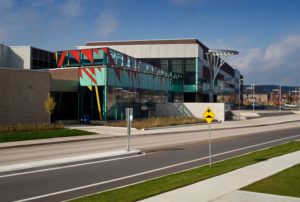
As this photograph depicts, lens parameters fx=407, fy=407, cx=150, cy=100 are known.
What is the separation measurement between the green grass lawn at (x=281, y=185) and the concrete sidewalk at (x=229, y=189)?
306 mm

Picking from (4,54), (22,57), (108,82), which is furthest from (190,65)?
(4,54)

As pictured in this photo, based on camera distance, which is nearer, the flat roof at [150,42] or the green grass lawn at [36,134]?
the green grass lawn at [36,134]

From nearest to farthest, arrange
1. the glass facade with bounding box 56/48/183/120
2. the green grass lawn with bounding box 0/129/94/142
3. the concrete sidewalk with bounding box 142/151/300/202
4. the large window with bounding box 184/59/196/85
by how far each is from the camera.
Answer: the concrete sidewalk with bounding box 142/151/300/202
the green grass lawn with bounding box 0/129/94/142
the glass facade with bounding box 56/48/183/120
the large window with bounding box 184/59/196/85

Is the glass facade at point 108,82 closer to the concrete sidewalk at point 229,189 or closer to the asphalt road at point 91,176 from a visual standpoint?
the asphalt road at point 91,176

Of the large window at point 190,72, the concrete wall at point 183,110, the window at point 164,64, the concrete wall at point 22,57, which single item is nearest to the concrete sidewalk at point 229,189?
the concrete wall at point 183,110

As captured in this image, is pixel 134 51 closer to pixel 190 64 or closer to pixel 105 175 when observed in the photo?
pixel 190 64

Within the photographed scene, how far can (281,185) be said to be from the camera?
1098cm

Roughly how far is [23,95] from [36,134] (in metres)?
7.37

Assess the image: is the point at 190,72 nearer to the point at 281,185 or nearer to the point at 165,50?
the point at 165,50

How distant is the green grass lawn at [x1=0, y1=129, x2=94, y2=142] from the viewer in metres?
25.5

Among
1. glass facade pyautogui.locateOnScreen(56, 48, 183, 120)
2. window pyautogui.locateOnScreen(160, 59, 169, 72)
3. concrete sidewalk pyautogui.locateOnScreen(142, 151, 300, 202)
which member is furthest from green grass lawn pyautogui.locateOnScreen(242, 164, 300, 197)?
window pyautogui.locateOnScreen(160, 59, 169, 72)

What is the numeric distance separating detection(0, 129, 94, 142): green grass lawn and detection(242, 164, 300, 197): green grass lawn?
17992 mm

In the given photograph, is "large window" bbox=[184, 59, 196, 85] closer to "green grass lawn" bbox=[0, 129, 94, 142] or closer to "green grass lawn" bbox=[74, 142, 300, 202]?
"green grass lawn" bbox=[0, 129, 94, 142]

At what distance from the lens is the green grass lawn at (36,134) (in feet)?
83.8
